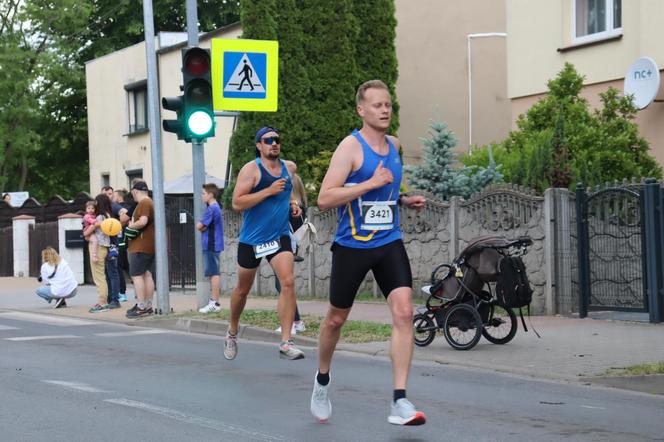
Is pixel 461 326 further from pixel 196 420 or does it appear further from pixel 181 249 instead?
pixel 181 249

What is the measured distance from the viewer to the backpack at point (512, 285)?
10594mm

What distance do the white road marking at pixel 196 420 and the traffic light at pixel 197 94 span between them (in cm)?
649

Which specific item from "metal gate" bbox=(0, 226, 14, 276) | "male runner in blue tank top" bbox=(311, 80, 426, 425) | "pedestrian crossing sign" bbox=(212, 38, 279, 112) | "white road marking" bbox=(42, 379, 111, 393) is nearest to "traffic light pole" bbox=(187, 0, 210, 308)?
"pedestrian crossing sign" bbox=(212, 38, 279, 112)

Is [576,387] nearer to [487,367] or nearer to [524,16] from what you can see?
[487,367]

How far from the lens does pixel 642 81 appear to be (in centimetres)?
1695

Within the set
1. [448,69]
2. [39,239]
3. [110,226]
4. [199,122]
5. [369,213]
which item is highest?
[448,69]

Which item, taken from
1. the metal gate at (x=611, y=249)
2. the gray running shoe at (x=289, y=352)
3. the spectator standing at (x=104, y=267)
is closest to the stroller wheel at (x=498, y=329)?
the metal gate at (x=611, y=249)

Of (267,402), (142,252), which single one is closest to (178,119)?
(142,252)

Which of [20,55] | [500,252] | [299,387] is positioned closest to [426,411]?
[299,387]

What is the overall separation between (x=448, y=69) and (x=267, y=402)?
2157 centimetres

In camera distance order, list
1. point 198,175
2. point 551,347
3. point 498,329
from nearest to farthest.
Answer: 1. point 551,347
2. point 498,329
3. point 198,175

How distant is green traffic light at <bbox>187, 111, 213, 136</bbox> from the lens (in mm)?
14289

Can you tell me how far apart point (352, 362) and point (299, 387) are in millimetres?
1747

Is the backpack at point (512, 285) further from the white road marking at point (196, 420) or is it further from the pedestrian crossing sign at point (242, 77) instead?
the pedestrian crossing sign at point (242, 77)
